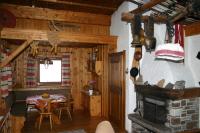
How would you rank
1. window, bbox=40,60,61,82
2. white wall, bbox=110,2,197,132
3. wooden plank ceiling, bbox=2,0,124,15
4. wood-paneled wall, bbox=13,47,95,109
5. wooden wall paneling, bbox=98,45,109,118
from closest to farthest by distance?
1. white wall, bbox=110,2,197,132
2. wooden plank ceiling, bbox=2,0,124,15
3. wooden wall paneling, bbox=98,45,109,118
4. window, bbox=40,60,61,82
5. wood-paneled wall, bbox=13,47,95,109

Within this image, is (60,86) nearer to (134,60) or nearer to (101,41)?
(101,41)

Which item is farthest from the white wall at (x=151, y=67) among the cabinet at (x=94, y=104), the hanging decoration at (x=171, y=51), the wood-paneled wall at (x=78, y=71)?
the wood-paneled wall at (x=78, y=71)

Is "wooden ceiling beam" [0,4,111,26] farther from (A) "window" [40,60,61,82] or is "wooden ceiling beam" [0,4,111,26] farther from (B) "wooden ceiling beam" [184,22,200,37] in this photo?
(B) "wooden ceiling beam" [184,22,200,37]

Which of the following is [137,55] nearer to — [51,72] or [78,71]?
[78,71]

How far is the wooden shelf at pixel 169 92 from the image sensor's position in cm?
368

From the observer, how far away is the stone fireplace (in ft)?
12.6

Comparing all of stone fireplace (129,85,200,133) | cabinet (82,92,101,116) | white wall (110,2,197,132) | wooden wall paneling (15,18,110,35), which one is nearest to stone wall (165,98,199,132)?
stone fireplace (129,85,200,133)

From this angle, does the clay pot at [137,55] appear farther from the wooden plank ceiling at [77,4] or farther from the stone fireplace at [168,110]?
the wooden plank ceiling at [77,4]

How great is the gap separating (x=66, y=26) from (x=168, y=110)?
154 inches

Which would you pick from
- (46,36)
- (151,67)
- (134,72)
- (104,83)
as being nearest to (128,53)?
(134,72)

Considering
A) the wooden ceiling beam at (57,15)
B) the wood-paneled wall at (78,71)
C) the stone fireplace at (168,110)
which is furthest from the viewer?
the wood-paneled wall at (78,71)

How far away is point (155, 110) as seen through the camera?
13.7ft

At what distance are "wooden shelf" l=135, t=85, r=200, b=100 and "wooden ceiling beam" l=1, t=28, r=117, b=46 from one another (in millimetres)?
1804

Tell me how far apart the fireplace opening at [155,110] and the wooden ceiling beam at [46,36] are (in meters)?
2.05
